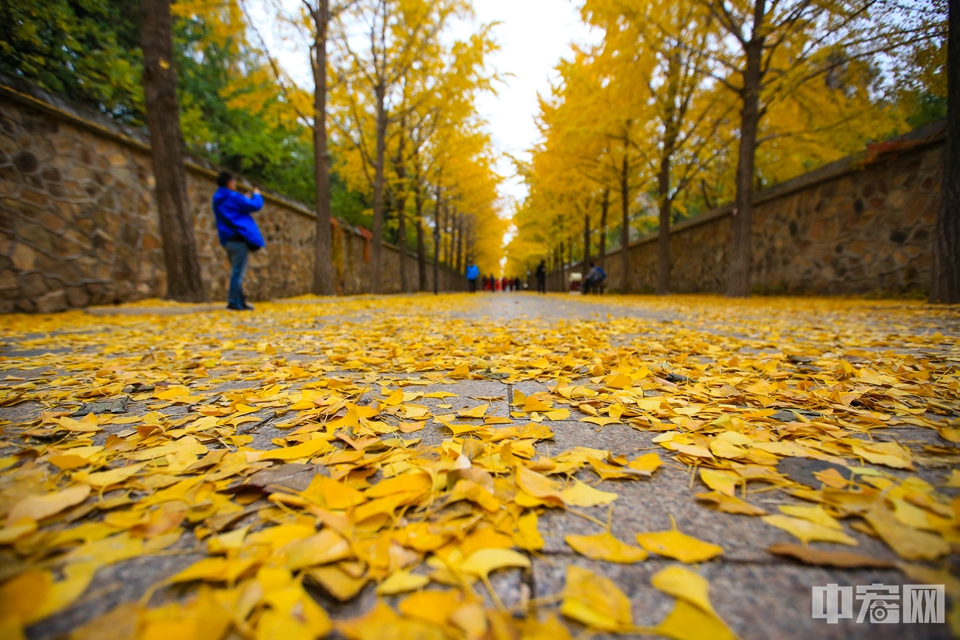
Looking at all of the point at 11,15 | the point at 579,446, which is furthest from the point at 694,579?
the point at 11,15

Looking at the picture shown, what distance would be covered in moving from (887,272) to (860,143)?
405 cm

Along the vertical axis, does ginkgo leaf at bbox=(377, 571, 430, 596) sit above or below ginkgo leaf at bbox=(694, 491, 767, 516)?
above

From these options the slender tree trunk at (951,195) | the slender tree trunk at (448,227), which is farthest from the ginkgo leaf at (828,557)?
the slender tree trunk at (448,227)

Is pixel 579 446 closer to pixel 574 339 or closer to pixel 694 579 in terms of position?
pixel 694 579

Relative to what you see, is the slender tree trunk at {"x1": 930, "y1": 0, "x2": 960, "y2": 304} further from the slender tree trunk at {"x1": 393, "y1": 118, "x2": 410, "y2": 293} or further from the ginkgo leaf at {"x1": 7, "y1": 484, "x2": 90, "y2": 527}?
the slender tree trunk at {"x1": 393, "y1": 118, "x2": 410, "y2": 293}

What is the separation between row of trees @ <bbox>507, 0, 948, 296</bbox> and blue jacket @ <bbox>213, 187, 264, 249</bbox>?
7436 millimetres

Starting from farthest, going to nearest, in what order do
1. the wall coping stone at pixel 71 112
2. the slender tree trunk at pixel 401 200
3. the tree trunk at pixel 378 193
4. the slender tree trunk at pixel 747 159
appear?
the slender tree trunk at pixel 401 200 < the tree trunk at pixel 378 193 < the slender tree trunk at pixel 747 159 < the wall coping stone at pixel 71 112

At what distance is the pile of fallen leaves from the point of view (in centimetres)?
55

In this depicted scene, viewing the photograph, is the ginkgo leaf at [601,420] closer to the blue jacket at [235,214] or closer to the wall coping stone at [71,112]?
the blue jacket at [235,214]

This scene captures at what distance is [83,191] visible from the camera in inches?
200

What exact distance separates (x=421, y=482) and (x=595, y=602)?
1.39ft

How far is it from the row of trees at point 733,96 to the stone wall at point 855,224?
846 mm

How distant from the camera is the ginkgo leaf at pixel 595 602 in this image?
53cm

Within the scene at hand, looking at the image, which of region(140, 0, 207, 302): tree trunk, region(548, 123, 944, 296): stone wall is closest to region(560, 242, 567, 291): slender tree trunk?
region(548, 123, 944, 296): stone wall
